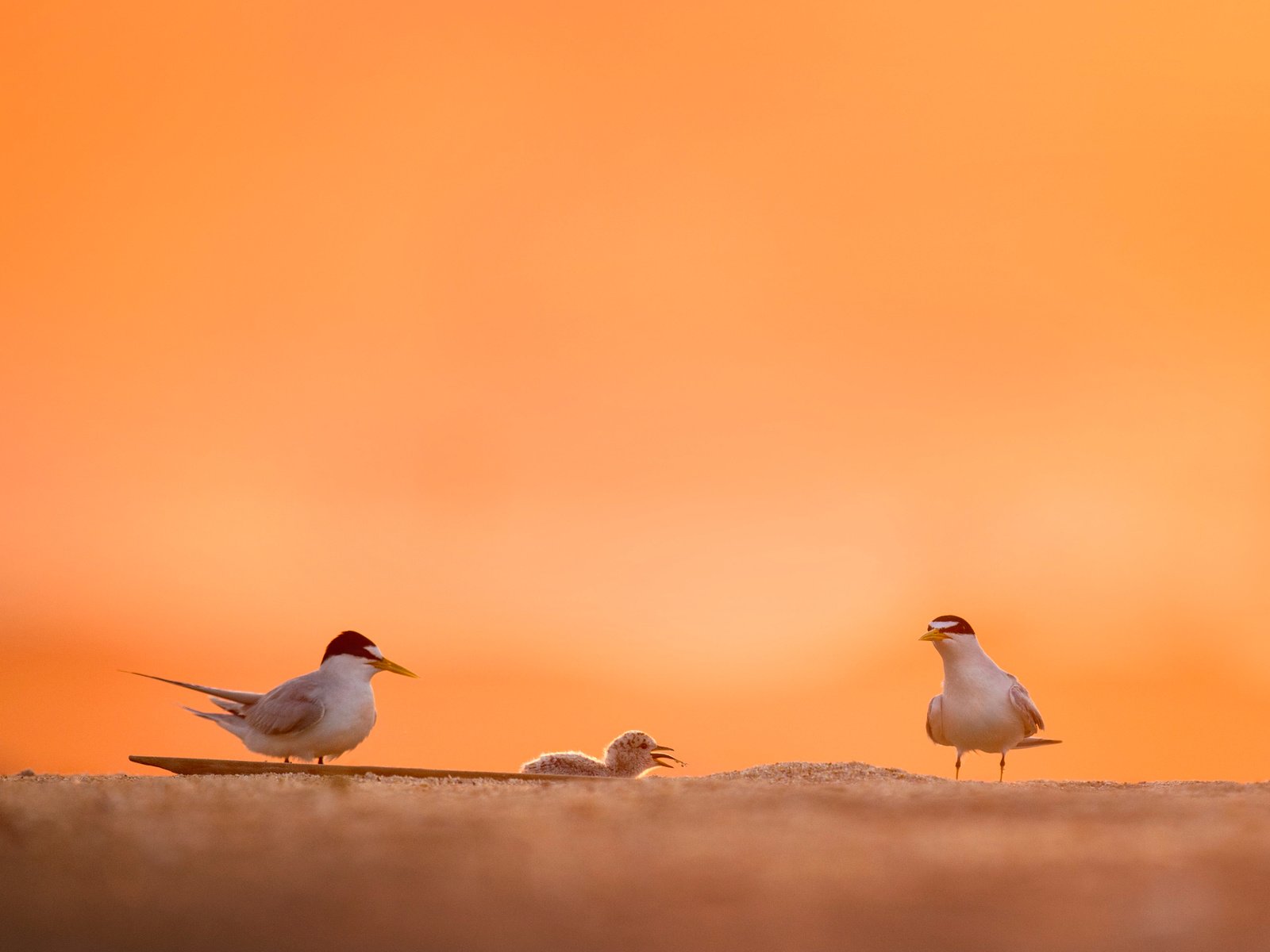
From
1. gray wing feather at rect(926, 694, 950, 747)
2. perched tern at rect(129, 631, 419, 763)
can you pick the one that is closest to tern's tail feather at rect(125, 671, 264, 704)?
perched tern at rect(129, 631, 419, 763)

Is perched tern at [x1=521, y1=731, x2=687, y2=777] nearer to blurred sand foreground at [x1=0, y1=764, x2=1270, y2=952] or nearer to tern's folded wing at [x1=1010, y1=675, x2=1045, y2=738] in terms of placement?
tern's folded wing at [x1=1010, y1=675, x2=1045, y2=738]

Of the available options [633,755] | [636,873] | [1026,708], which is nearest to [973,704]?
[1026,708]

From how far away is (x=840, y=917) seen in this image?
2102 mm

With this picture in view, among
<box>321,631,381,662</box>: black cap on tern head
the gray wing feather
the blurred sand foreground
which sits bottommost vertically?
the blurred sand foreground

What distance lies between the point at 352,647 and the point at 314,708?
56cm

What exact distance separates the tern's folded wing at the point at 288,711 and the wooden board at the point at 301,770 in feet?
4.19

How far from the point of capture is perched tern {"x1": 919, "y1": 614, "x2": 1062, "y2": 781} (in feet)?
23.3

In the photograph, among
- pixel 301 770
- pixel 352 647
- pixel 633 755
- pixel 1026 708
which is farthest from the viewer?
pixel 633 755

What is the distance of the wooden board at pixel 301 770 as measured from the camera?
180 inches

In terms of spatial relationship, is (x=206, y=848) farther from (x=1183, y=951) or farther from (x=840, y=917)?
(x=1183, y=951)

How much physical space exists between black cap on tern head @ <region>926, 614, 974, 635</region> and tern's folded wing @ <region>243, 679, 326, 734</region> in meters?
3.43

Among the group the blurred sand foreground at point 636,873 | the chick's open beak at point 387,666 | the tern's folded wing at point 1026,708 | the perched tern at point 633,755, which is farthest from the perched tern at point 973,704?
the blurred sand foreground at point 636,873

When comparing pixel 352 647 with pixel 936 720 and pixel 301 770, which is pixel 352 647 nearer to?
pixel 301 770

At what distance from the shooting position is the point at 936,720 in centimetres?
738
